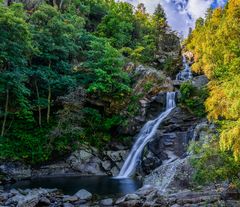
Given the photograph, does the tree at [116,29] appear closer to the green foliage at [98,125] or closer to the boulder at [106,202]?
the green foliage at [98,125]

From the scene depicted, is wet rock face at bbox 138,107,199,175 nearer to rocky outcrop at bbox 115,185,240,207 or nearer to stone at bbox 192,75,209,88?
stone at bbox 192,75,209,88

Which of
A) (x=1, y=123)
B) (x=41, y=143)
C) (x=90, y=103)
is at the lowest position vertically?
(x=41, y=143)

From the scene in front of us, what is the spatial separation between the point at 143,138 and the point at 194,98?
17.0 feet

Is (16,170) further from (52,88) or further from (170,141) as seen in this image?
(170,141)

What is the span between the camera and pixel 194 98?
2339 cm

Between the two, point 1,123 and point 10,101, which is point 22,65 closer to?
point 10,101

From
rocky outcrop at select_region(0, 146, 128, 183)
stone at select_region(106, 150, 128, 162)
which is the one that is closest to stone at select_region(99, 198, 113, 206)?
rocky outcrop at select_region(0, 146, 128, 183)

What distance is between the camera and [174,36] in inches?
1975

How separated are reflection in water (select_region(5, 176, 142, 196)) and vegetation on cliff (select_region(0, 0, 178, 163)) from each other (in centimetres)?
300

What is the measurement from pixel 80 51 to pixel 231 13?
61.5 feet

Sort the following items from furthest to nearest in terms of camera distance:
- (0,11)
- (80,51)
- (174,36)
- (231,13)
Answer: (174,36)
(80,51)
(0,11)
(231,13)

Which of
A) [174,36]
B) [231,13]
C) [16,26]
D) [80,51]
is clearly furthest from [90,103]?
[174,36]

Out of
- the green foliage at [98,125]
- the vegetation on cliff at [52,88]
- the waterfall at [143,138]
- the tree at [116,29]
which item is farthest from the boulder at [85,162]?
the tree at [116,29]

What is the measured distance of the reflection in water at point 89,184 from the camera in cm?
1641
